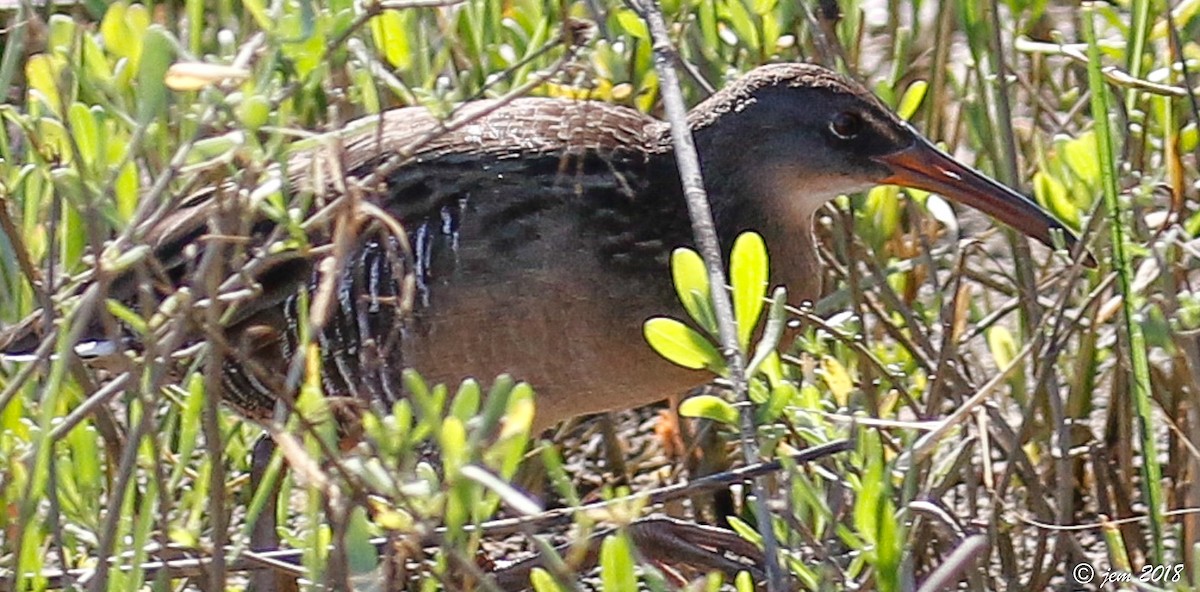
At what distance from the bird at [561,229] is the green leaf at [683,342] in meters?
0.71

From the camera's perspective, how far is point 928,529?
261cm

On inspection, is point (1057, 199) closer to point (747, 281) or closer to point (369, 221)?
point (369, 221)

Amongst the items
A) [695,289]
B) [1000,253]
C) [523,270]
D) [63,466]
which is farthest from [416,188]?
[1000,253]

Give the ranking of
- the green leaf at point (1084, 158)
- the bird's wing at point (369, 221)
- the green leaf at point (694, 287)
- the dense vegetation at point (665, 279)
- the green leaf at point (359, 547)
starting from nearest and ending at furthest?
the green leaf at point (359, 547) < the dense vegetation at point (665, 279) < the green leaf at point (694, 287) < the green leaf at point (1084, 158) < the bird's wing at point (369, 221)

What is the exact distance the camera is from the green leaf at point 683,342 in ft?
5.77

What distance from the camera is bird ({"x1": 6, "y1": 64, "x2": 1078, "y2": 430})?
2.54 m

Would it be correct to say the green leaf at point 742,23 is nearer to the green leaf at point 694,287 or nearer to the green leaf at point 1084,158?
the green leaf at point 1084,158

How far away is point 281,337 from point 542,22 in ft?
1.63

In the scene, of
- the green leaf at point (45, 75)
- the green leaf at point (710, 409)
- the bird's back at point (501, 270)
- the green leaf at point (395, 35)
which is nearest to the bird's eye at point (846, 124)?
the bird's back at point (501, 270)

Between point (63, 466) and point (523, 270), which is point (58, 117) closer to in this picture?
point (63, 466)

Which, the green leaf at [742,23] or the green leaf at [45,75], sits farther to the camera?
the green leaf at [742,23]

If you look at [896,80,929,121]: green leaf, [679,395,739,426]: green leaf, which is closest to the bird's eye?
[896,80,929,121]: green leaf

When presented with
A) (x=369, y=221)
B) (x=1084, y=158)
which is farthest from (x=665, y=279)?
(x=1084, y=158)

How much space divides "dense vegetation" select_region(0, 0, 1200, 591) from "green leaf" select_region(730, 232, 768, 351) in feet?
0.24
